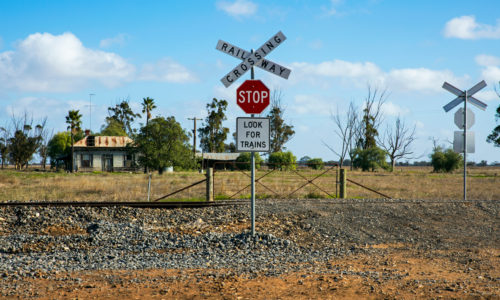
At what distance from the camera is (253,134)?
9.92 metres

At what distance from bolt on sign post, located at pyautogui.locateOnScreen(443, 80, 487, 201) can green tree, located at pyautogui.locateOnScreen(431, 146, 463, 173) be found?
156 ft

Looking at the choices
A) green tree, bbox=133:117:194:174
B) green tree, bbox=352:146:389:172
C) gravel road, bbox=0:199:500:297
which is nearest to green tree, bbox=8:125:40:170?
green tree, bbox=133:117:194:174

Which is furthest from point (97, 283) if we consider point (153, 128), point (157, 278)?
point (153, 128)

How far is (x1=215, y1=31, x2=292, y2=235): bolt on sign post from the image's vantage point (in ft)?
32.1

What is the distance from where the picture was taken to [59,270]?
7688 millimetres

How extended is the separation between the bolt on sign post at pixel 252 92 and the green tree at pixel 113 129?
79.1 meters

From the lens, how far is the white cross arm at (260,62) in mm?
10117

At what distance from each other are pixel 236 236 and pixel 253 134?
2.42m

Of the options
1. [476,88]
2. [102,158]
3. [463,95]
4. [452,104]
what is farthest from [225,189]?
[102,158]

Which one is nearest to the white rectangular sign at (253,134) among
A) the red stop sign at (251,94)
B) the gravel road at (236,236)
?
the red stop sign at (251,94)

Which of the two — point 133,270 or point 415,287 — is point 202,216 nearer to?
point 133,270

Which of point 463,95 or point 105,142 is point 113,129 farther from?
point 463,95

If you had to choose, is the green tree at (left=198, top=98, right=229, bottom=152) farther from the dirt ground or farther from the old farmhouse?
the dirt ground

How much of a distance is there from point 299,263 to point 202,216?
548cm
